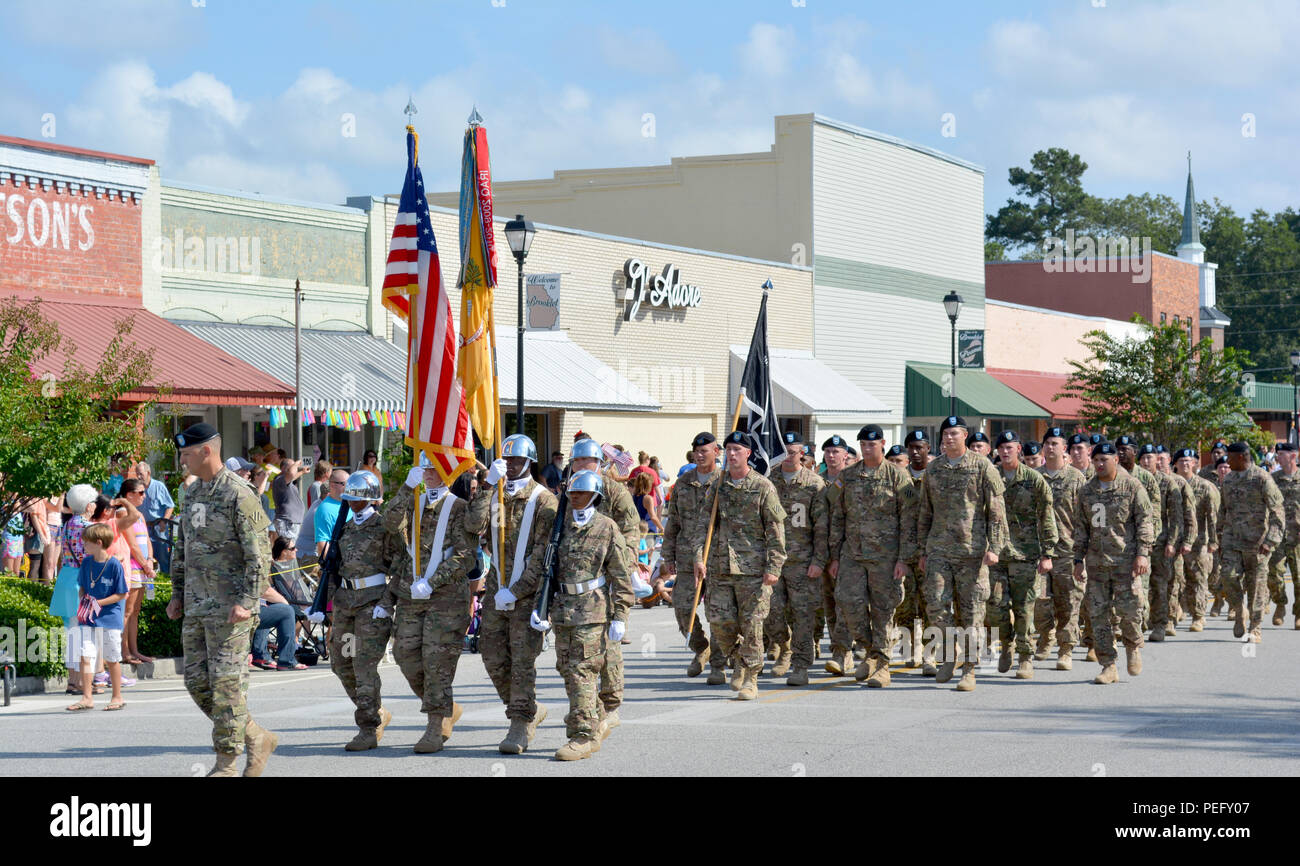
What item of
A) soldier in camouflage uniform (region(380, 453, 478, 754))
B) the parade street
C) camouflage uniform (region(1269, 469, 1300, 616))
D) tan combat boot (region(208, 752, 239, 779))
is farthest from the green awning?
tan combat boot (region(208, 752, 239, 779))

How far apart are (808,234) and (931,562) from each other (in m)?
27.5

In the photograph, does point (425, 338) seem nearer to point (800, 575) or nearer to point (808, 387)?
point (800, 575)

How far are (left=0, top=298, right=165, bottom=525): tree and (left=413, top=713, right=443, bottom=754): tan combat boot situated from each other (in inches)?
261

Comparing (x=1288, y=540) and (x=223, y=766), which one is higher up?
(x=1288, y=540)

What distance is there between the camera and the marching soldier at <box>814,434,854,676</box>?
1387 centimetres

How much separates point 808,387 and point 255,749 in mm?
29535

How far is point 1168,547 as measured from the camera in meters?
17.3

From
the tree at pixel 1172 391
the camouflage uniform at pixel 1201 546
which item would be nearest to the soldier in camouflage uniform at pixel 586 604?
the camouflage uniform at pixel 1201 546

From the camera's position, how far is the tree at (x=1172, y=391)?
4138 cm

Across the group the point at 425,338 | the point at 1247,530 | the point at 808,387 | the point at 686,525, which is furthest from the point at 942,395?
the point at 425,338

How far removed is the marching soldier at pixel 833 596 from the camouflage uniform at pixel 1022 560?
55.6 inches

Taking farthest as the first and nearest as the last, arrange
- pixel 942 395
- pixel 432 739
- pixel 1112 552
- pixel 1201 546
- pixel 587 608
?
pixel 942 395 → pixel 1201 546 → pixel 1112 552 → pixel 432 739 → pixel 587 608

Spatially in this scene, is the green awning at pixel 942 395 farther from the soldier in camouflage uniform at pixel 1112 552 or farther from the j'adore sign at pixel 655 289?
the soldier in camouflage uniform at pixel 1112 552
